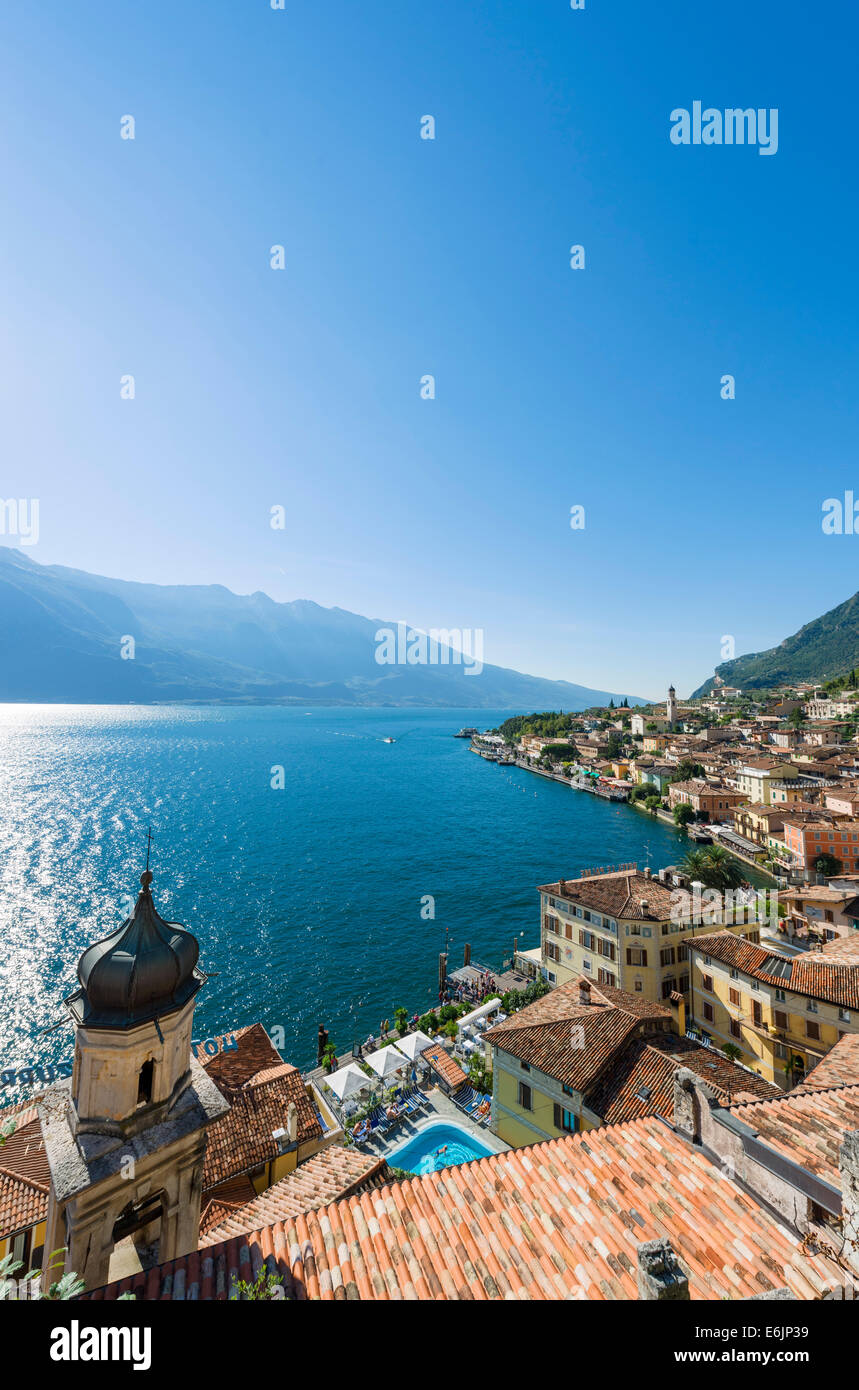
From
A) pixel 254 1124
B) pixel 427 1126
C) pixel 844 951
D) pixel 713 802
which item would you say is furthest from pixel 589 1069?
pixel 713 802

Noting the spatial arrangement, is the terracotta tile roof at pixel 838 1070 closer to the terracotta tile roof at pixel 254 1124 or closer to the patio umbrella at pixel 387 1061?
the terracotta tile roof at pixel 254 1124

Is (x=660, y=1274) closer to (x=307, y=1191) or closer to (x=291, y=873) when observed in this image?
(x=307, y=1191)

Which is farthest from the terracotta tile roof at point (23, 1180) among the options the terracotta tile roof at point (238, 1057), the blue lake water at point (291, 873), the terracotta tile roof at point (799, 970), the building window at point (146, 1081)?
the terracotta tile roof at point (799, 970)

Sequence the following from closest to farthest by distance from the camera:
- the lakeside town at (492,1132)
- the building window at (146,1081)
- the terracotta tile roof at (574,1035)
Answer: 1. the lakeside town at (492,1132)
2. the building window at (146,1081)
3. the terracotta tile roof at (574,1035)

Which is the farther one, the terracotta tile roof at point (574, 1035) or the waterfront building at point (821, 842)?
the waterfront building at point (821, 842)

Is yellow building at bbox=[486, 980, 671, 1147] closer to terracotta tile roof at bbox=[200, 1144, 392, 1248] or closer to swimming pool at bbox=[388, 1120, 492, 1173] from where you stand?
swimming pool at bbox=[388, 1120, 492, 1173]

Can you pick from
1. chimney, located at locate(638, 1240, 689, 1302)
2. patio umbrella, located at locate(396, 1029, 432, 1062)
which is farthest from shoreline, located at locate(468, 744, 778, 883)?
chimney, located at locate(638, 1240, 689, 1302)
